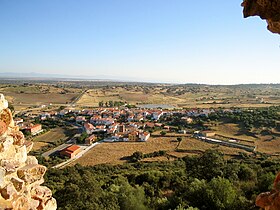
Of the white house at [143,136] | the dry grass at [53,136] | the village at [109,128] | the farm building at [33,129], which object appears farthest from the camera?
the farm building at [33,129]

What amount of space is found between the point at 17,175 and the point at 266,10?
18.1ft

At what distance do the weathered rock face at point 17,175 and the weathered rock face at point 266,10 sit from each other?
16.5 feet

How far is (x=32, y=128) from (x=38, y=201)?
5675 cm

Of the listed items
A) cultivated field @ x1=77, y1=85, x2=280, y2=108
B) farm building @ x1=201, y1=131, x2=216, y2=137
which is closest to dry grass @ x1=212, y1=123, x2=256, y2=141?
farm building @ x1=201, y1=131, x2=216, y2=137

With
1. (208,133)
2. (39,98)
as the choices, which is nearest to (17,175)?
(208,133)

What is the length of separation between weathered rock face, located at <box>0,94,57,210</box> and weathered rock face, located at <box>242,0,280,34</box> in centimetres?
504

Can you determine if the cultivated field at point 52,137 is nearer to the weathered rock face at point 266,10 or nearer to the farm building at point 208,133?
the farm building at point 208,133

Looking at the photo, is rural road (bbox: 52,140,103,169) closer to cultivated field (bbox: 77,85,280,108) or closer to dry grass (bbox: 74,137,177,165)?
dry grass (bbox: 74,137,177,165)

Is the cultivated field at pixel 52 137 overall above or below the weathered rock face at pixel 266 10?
below

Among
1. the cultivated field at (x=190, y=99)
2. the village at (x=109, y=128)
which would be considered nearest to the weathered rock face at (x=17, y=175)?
the village at (x=109, y=128)

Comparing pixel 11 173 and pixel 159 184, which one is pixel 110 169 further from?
pixel 11 173

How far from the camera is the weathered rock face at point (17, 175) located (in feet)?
16.3

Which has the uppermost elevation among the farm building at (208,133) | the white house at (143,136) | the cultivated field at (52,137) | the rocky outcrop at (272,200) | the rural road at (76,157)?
the rocky outcrop at (272,200)

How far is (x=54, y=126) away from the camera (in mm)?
68250
